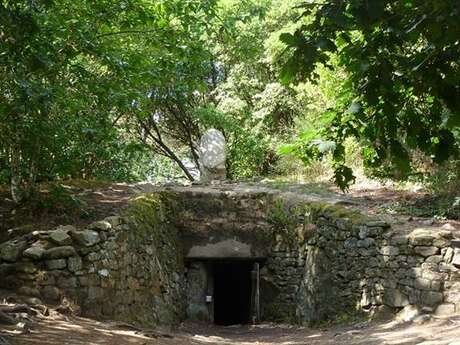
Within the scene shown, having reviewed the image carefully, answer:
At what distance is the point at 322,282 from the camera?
999cm

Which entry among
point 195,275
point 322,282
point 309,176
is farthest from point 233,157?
point 322,282

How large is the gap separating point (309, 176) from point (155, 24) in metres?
8.25

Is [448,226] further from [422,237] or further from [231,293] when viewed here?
[231,293]

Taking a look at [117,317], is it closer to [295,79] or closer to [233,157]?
[295,79]


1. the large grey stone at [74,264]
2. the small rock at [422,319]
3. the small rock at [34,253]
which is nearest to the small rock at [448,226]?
the small rock at [422,319]

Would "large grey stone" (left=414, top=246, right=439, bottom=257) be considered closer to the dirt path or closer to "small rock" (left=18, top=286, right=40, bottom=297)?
the dirt path

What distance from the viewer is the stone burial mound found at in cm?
741

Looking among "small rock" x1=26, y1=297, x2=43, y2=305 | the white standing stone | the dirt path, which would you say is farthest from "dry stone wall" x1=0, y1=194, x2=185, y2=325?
the white standing stone

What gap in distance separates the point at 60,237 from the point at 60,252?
0.26 m

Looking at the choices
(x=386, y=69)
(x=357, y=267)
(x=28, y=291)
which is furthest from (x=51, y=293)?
(x=386, y=69)

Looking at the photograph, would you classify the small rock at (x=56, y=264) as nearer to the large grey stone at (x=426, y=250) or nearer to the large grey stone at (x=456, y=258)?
the large grey stone at (x=426, y=250)

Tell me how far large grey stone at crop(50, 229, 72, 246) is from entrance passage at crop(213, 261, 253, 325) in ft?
20.5

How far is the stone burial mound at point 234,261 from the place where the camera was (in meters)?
7.41

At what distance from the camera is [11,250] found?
727cm
